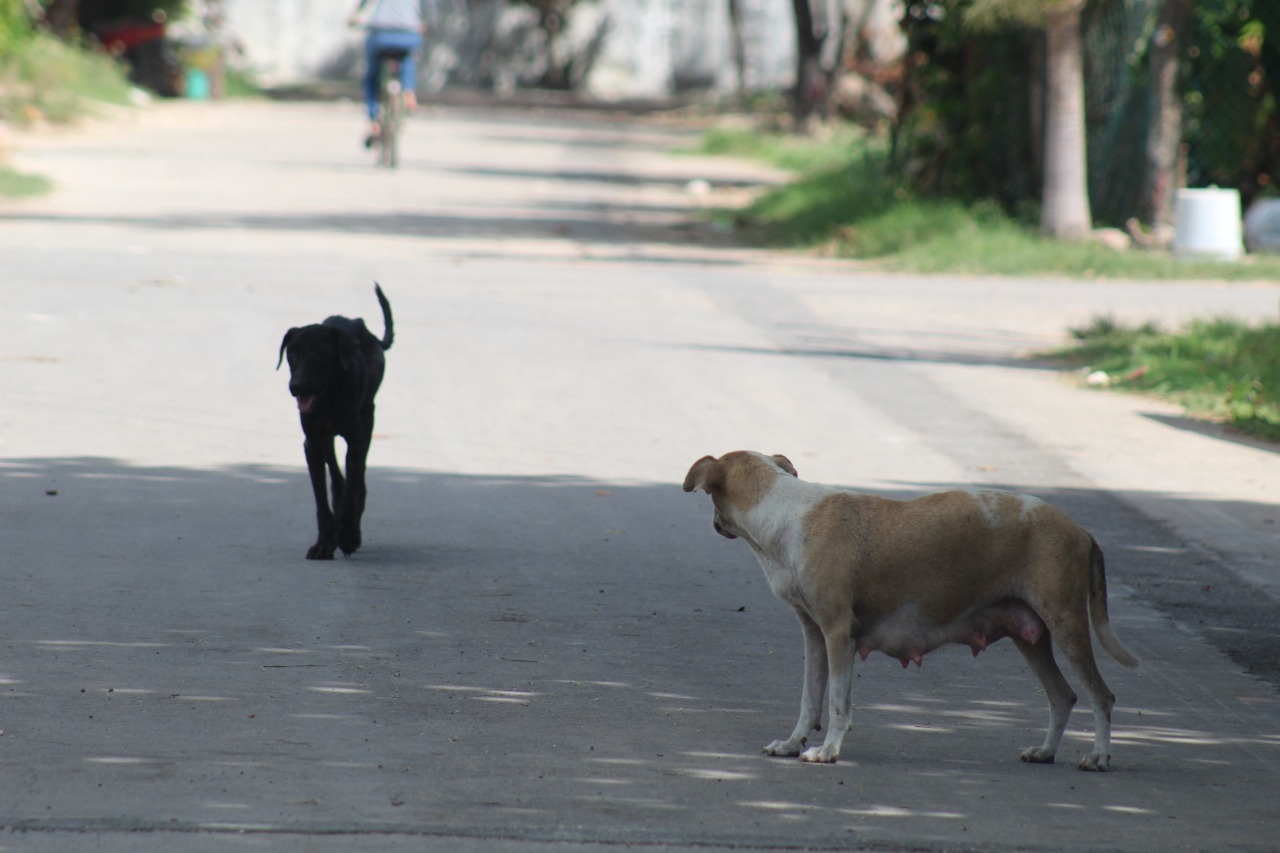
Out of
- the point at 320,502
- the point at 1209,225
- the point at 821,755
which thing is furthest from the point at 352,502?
the point at 1209,225

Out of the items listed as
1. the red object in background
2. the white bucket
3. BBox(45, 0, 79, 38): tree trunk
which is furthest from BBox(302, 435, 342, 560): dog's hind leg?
the red object in background

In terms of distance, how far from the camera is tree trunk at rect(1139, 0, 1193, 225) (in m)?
19.6

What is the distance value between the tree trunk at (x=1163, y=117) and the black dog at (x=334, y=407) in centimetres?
1425

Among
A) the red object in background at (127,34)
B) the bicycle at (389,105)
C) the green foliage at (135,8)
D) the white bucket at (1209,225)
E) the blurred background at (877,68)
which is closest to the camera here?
the white bucket at (1209,225)

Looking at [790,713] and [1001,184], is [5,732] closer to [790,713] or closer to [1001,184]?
[790,713]

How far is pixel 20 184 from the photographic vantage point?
22234 millimetres

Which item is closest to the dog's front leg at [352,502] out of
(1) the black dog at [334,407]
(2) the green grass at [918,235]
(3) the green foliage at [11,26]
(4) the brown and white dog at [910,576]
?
(1) the black dog at [334,407]

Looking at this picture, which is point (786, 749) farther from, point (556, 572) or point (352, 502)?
point (352, 502)

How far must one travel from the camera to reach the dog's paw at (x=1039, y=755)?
5086 millimetres

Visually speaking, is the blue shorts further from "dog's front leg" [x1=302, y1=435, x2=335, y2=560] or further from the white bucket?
"dog's front leg" [x1=302, y1=435, x2=335, y2=560]

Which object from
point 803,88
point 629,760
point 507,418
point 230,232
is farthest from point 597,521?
point 803,88

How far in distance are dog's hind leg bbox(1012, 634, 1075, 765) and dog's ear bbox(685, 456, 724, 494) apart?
954mm

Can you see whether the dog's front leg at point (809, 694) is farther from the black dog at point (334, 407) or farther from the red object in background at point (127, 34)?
the red object in background at point (127, 34)

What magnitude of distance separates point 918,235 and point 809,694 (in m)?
14.8
